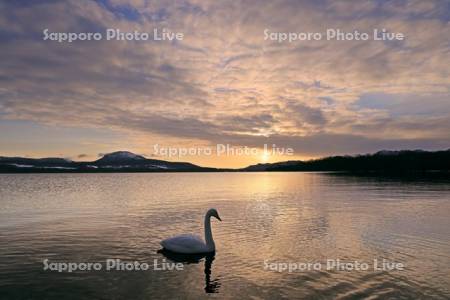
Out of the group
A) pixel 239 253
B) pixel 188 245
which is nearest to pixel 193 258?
pixel 188 245

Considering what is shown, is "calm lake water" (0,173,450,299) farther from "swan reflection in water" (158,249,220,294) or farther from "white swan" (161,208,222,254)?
"white swan" (161,208,222,254)

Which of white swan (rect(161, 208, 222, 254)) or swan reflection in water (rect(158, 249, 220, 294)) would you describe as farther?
white swan (rect(161, 208, 222, 254))

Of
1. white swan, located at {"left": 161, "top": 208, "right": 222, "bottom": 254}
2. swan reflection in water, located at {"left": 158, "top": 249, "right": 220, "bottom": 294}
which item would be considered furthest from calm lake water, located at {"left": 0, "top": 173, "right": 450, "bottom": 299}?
white swan, located at {"left": 161, "top": 208, "right": 222, "bottom": 254}

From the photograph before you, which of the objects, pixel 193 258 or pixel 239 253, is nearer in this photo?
pixel 193 258

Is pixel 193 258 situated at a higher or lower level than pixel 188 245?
lower

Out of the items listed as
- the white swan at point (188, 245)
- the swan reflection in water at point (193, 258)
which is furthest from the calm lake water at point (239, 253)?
the white swan at point (188, 245)

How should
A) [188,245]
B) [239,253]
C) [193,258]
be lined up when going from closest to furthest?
[193,258] → [188,245] → [239,253]

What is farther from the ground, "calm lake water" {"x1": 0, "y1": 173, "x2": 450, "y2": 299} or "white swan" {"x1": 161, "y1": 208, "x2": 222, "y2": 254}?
"white swan" {"x1": 161, "y1": 208, "x2": 222, "y2": 254}

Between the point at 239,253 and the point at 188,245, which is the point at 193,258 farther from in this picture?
the point at 239,253

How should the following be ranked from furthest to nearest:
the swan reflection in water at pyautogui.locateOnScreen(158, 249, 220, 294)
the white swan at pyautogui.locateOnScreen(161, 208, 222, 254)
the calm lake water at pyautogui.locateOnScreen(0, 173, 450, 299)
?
→ the white swan at pyautogui.locateOnScreen(161, 208, 222, 254) → the swan reflection in water at pyautogui.locateOnScreen(158, 249, 220, 294) → the calm lake water at pyautogui.locateOnScreen(0, 173, 450, 299)

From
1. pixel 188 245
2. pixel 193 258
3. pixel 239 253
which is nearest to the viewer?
pixel 193 258

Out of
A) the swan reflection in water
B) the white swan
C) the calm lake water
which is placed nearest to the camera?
the calm lake water

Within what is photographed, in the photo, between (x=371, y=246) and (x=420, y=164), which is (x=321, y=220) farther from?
(x=420, y=164)

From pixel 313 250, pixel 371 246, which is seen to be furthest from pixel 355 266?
pixel 371 246
